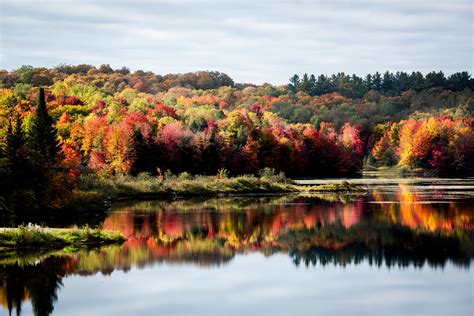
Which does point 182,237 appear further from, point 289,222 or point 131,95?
point 131,95

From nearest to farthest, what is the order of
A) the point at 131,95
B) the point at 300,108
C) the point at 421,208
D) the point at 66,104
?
the point at 421,208, the point at 66,104, the point at 131,95, the point at 300,108

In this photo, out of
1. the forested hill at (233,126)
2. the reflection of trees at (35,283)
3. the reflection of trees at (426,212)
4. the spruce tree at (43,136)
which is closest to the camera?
the reflection of trees at (35,283)

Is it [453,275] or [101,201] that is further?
[101,201]

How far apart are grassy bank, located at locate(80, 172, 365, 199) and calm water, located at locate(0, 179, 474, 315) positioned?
38.8 feet

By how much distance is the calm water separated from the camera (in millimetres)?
25922

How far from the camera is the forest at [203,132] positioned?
5334 cm

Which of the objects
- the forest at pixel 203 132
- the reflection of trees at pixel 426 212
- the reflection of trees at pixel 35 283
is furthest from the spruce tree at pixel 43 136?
the reflection of trees at pixel 426 212

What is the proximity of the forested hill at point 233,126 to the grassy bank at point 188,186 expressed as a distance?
8.05 ft

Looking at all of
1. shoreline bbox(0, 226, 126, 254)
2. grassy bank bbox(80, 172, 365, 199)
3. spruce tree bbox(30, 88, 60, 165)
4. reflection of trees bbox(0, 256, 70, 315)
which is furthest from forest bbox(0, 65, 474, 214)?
reflection of trees bbox(0, 256, 70, 315)

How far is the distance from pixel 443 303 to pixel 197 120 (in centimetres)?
7880

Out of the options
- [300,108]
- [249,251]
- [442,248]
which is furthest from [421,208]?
[300,108]

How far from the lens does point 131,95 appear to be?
147 meters

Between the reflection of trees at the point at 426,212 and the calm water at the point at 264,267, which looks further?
the reflection of trees at the point at 426,212

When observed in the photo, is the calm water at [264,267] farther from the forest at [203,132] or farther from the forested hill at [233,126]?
the forested hill at [233,126]
